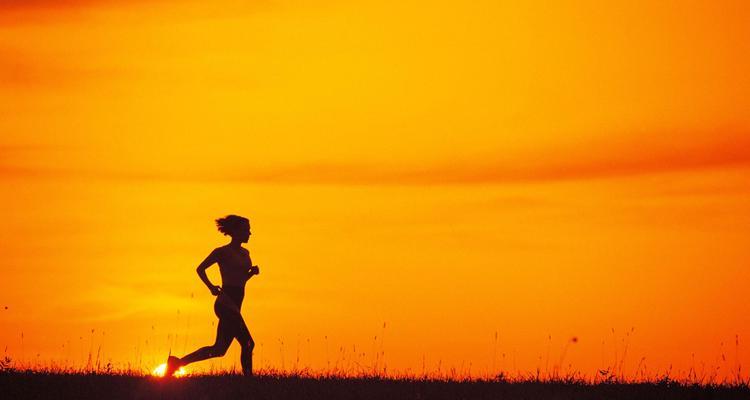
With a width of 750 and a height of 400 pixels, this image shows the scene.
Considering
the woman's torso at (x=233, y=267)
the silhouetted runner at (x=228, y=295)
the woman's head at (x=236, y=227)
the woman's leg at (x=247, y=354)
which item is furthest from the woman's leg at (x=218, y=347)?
the woman's head at (x=236, y=227)

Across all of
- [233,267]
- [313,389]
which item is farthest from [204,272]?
[313,389]

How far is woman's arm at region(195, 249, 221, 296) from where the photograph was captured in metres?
17.6

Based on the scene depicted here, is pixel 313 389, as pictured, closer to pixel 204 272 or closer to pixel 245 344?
pixel 245 344

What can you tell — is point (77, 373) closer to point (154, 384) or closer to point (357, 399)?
point (154, 384)

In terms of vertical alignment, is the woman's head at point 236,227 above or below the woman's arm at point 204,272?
above

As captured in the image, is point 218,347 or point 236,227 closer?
point 218,347

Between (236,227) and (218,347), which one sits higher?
(236,227)

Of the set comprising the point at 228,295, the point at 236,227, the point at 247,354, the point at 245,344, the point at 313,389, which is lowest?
the point at 313,389

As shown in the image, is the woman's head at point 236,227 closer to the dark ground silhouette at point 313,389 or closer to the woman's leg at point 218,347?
the woman's leg at point 218,347

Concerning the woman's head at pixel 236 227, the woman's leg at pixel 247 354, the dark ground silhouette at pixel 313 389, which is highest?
the woman's head at pixel 236 227

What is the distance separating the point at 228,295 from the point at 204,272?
1.42 feet

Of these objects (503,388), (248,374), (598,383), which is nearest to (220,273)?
(248,374)

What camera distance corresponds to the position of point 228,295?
17.7 metres

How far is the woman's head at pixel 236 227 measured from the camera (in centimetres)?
1794
